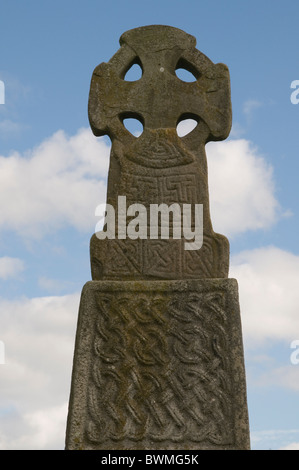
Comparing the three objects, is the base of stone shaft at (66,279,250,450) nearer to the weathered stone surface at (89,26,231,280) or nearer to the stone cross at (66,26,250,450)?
the stone cross at (66,26,250,450)

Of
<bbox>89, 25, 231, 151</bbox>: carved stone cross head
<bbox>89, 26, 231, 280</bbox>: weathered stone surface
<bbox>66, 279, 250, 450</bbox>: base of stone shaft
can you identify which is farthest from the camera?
<bbox>89, 25, 231, 151</bbox>: carved stone cross head

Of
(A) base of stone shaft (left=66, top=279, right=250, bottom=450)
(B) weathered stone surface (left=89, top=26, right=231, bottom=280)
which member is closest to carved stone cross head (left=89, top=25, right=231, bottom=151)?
(B) weathered stone surface (left=89, top=26, right=231, bottom=280)

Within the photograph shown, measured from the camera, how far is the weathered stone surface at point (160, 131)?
515 centimetres

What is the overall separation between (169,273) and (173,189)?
2.51 feet

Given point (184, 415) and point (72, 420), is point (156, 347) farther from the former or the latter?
point (72, 420)

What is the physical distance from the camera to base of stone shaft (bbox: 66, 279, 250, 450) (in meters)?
4.66

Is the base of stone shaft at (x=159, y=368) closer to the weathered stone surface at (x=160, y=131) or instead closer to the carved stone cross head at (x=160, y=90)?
the weathered stone surface at (x=160, y=131)

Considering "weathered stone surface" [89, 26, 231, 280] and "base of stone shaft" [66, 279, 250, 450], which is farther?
"weathered stone surface" [89, 26, 231, 280]

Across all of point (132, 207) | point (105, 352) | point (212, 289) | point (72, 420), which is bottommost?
point (72, 420)

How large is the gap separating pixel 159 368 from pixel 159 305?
50cm

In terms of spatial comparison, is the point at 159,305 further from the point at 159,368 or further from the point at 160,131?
the point at 160,131

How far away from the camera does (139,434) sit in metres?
4.64
